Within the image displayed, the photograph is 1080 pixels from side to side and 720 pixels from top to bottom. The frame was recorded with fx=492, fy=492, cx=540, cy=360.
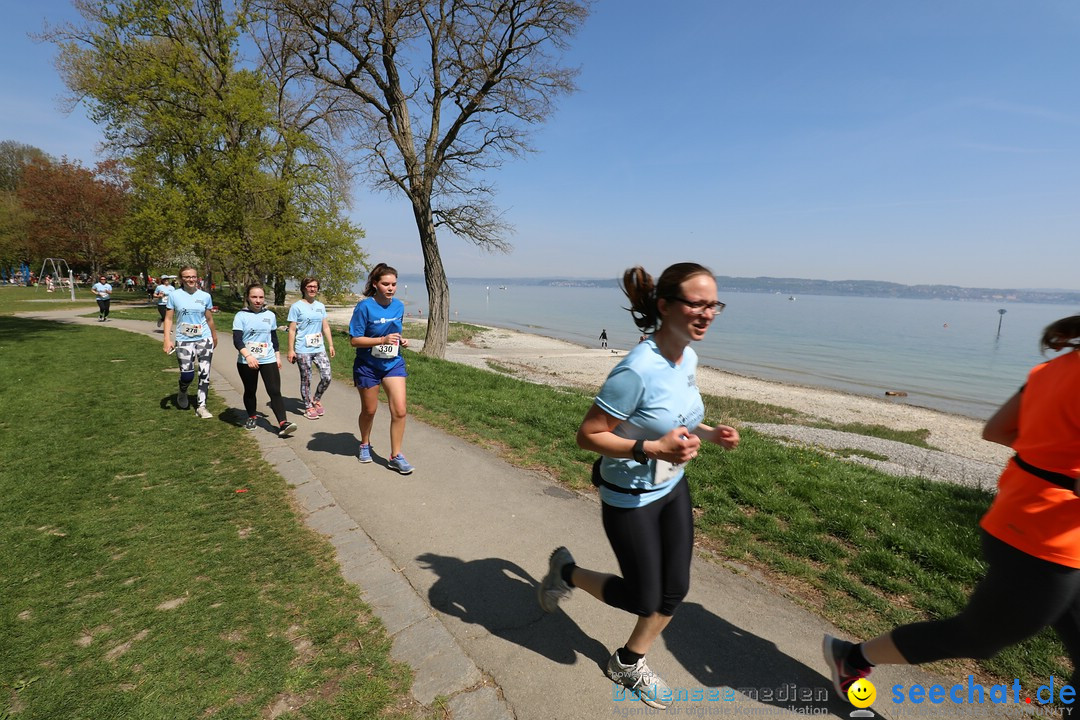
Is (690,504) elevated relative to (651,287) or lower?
lower

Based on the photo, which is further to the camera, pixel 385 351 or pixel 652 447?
pixel 385 351

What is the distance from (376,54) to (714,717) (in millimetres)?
16813

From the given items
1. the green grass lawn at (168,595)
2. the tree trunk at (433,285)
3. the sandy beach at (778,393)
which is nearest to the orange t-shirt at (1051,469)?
the green grass lawn at (168,595)

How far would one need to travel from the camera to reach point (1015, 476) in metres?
1.86

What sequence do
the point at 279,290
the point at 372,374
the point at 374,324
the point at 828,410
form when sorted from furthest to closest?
the point at 279,290, the point at 828,410, the point at 372,374, the point at 374,324

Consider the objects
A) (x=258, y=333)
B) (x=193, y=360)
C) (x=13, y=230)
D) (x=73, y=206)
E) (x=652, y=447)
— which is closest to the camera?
(x=652, y=447)

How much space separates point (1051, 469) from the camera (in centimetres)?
174

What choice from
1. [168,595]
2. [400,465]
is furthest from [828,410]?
[168,595]

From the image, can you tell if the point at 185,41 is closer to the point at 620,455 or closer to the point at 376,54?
the point at 376,54

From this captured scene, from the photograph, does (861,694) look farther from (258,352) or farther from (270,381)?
(258,352)

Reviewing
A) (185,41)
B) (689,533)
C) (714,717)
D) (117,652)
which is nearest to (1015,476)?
(689,533)

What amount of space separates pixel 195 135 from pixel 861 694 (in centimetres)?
2645

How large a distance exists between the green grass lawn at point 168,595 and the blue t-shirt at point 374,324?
58.2 inches

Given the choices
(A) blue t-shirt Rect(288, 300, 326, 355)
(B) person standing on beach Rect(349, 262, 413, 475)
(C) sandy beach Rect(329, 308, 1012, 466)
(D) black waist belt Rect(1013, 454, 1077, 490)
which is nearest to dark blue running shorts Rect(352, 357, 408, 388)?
(B) person standing on beach Rect(349, 262, 413, 475)
